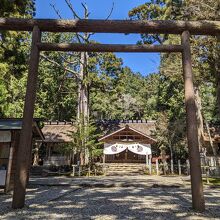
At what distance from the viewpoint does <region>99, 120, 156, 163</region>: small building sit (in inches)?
860

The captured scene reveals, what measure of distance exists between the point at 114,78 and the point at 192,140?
1895 cm

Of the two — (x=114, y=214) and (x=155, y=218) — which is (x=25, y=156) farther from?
(x=155, y=218)

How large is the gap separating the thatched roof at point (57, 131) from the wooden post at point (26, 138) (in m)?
18.1

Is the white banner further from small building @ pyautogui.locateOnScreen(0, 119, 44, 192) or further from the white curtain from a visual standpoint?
small building @ pyautogui.locateOnScreen(0, 119, 44, 192)

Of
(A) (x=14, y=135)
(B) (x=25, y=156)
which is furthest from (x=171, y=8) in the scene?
(B) (x=25, y=156)

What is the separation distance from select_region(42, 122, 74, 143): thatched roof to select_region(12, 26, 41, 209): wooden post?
18.1m

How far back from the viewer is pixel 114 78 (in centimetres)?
2417

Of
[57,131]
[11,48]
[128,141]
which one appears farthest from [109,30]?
[57,131]

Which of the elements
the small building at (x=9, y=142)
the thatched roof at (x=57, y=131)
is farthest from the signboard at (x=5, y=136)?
the thatched roof at (x=57, y=131)

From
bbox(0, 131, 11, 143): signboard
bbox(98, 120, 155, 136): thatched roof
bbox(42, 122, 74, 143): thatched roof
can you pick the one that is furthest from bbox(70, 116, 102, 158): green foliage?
bbox(0, 131, 11, 143): signboard

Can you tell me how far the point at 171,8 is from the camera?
23750mm

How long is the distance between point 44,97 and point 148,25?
24619 mm

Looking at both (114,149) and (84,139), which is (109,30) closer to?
(84,139)

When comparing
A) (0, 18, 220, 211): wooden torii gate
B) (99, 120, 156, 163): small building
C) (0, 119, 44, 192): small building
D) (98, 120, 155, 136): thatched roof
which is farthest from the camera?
(98, 120, 155, 136): thatched roof
